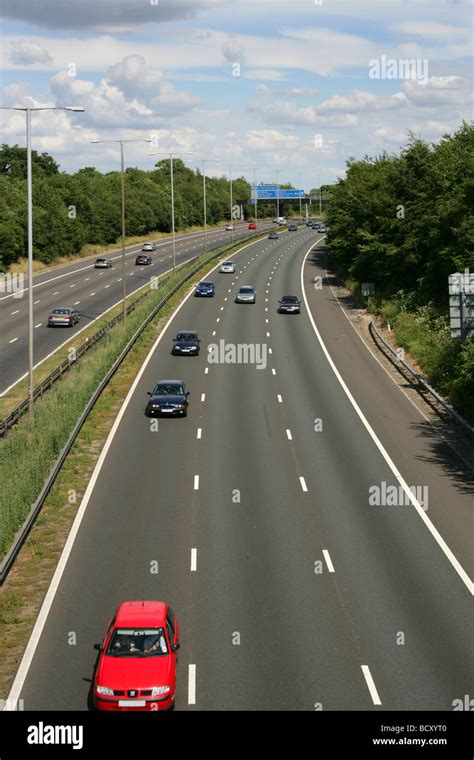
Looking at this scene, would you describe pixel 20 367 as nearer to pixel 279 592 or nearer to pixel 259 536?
pixel 259 536

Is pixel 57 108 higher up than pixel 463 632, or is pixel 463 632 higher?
pixel 57 108

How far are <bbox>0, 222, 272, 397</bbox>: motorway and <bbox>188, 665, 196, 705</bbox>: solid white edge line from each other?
29192 millimetres

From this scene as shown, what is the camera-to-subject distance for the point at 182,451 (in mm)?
35406

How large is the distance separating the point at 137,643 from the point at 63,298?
63653 millimetres

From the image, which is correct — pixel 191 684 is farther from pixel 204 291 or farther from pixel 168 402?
pixel 204 291

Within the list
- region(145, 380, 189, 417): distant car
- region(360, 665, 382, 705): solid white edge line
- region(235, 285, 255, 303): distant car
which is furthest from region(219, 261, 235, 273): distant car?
region(360, 665, 382, 705): solid white edge line

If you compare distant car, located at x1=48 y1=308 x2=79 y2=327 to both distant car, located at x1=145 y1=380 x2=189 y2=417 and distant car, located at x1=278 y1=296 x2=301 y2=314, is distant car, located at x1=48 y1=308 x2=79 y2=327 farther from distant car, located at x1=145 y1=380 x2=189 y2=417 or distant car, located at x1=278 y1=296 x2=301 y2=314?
distant car, located at x1=145 y1=380 x2=189 y2=417

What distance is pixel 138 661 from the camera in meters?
17.5

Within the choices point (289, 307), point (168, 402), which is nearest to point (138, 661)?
point (168, 402)

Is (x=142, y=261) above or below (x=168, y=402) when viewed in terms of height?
above

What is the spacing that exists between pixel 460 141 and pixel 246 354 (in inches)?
1008
